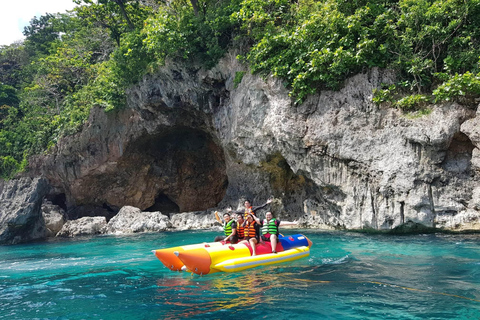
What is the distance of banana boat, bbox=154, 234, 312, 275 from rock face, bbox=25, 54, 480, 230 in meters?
4.12

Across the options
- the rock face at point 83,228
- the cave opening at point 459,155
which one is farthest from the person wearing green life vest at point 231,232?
the rock face at point 83,228

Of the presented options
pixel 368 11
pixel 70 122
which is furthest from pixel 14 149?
pixel 368 11

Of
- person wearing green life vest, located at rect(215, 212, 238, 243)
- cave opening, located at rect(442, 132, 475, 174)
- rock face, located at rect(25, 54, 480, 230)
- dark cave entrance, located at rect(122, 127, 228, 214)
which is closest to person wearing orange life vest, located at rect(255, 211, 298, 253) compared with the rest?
person wearing green life vest, located at rect(215, 212, 238, 243)

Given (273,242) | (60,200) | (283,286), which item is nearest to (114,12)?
(60,200)

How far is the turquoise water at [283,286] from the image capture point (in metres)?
5.42

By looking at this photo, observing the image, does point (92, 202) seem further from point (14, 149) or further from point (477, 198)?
point (477, 198)

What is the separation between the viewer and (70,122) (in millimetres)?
20141

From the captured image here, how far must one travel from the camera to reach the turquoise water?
17.8 feet

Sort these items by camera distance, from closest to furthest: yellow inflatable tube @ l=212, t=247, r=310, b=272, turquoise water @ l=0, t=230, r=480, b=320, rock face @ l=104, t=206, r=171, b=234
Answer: turquoise water @ l=0, t=230, r=480, b=320, yellow inflatable tube @ l=212, t=247, r=310, b=272, rock face @ l=104, t=206, r=171, b=234

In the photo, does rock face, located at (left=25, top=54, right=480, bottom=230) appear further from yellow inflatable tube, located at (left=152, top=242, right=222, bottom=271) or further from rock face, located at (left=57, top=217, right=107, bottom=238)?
yellow inflatable tube, located at (left=152, top=242, right=222, bottom=271)

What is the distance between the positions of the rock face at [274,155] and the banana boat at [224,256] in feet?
13.5

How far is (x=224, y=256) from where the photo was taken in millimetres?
8203

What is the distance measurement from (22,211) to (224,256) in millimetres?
13281

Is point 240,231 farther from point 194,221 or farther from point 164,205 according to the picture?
point 164,205
